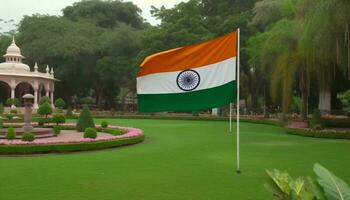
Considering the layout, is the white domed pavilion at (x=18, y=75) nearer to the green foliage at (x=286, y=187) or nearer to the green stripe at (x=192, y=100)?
the green stripe at (x=192, y=100)

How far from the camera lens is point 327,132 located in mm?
20203

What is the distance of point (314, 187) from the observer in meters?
3.07

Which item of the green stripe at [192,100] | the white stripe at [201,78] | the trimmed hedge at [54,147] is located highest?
the white stripe at [201,78]

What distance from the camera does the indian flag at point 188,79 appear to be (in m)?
9.30

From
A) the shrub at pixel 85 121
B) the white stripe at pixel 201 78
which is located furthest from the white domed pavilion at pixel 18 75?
the white stripe at pixel 201 78

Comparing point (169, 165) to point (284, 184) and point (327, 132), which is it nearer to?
point (284, 184)

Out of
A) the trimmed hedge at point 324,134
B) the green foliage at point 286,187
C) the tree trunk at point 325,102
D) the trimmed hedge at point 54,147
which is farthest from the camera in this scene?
the tree trunk at point 325,102

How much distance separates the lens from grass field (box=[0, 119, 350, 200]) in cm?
763

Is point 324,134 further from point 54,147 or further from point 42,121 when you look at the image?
point 42,121

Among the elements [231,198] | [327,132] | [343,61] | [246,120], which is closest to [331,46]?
[343,61]

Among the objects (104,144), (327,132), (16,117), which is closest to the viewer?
(104,144)

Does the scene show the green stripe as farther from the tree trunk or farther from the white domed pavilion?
the white domed pavilion

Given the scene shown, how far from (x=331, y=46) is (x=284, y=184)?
1339 centimetres

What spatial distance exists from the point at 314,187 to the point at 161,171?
7.17 metres
